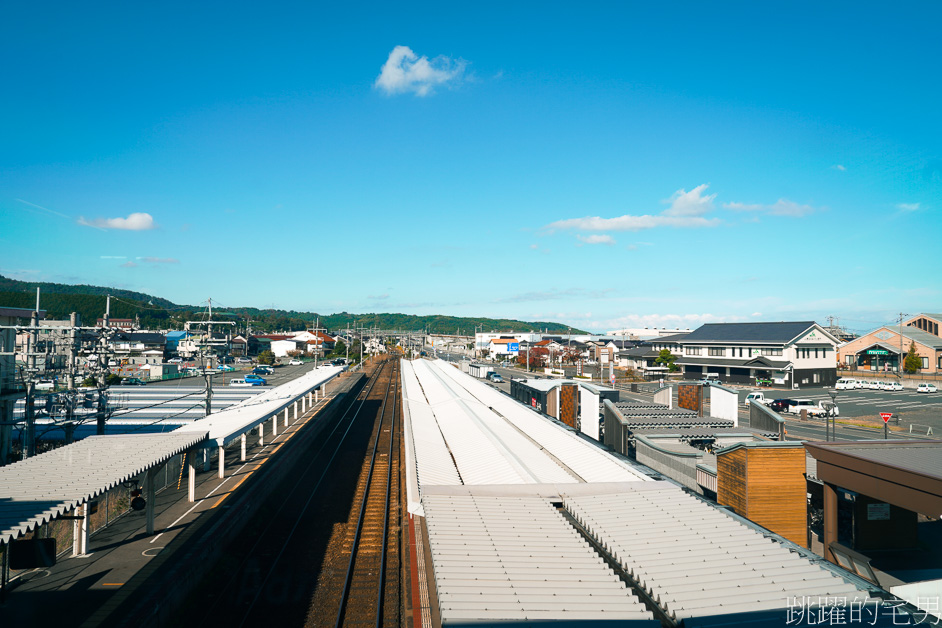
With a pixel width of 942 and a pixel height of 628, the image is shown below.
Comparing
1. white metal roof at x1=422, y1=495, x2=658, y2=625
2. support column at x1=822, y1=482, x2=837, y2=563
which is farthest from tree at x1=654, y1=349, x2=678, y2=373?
white metal roof at x1=422, y1=495, x2=658, y2=625

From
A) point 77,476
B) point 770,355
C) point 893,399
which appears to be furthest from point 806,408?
point 77,476

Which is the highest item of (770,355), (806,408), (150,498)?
(770,355)

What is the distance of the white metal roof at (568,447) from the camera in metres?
9.66

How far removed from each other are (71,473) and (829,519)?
1441 cm

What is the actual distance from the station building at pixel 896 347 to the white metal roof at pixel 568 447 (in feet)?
161

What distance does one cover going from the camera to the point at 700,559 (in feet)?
19.1

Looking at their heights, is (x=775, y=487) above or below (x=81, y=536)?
above

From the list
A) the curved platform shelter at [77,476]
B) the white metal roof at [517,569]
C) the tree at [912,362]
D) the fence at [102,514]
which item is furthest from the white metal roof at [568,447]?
the tree at [912,362]

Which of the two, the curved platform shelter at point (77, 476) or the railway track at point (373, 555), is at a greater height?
the curved platform shelter at point (77, 476)

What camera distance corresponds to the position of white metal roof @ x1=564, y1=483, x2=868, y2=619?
502 centimetres

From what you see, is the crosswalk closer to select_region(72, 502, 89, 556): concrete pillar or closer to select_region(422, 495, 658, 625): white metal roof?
select_region(422, 495, 658, 625): white metal roof

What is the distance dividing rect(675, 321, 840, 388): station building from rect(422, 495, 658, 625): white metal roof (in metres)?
43.8

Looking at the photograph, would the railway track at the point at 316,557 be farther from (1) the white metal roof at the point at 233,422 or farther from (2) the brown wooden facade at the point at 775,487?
(2) the brown wooden facade at the point at 775,487

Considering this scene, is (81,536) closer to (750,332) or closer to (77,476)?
(77,476)
